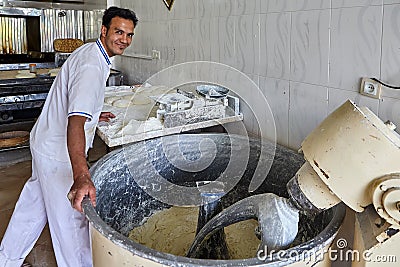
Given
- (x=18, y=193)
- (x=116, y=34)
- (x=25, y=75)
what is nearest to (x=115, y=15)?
(x=116, y=34)

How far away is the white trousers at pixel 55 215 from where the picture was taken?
1831mm

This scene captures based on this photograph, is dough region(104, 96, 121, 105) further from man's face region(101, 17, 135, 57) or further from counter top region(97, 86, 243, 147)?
man's face region(101, 17, 135, 57)

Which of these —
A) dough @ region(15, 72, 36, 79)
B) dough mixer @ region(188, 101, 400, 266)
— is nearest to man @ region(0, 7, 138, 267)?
dough mixer @ region(188, 101, 400, 266)

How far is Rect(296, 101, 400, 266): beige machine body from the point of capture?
2.96ft

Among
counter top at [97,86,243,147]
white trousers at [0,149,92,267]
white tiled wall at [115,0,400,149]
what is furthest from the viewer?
counter top at [97,86,243,147]

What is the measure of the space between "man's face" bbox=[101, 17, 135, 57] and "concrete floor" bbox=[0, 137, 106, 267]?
1309mm

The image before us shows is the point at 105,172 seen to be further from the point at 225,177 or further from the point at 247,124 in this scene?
the point at 247,124

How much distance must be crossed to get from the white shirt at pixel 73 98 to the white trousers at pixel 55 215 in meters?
0.08

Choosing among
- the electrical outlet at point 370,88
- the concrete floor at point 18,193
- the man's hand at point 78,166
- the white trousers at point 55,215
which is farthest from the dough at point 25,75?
the electrical outlet at point 370,88

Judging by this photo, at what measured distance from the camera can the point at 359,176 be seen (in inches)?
36.8

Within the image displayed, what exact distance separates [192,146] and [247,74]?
616 mm

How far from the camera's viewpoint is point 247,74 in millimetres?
2213
